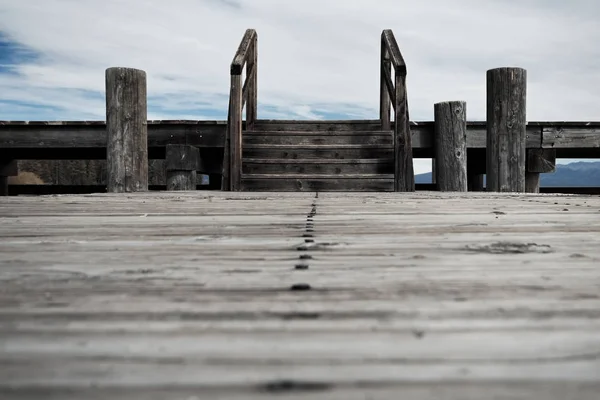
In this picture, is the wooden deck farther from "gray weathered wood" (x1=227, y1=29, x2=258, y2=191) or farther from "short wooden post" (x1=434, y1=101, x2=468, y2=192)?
"short wooden post" (x1=434, y1=101, x2=468, y2=192)

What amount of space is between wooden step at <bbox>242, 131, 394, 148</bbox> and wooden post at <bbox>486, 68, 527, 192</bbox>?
1.27 m

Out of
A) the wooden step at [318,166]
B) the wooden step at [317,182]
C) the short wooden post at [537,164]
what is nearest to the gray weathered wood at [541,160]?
the short wooden post at [537,164]

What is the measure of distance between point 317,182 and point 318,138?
902 mm

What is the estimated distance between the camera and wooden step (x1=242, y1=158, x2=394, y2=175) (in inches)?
275

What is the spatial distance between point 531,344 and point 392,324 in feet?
0.57

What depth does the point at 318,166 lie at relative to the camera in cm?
706

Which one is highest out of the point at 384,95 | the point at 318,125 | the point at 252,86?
the point at 252,86

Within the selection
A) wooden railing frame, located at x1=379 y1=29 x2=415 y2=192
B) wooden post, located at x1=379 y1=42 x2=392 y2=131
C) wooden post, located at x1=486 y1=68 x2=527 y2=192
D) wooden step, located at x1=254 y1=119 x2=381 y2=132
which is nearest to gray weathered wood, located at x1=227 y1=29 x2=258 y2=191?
wooden step, located at x1=254 y1=119 x2=381 y2=132

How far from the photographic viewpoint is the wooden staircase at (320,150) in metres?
6.53

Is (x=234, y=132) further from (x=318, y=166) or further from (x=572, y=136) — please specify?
(x=572, y=136)

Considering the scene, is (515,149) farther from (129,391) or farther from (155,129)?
(129,391)

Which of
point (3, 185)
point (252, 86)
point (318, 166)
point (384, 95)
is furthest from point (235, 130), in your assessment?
point (3, 185)

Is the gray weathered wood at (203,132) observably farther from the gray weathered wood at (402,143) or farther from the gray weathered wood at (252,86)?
the gray weathered wood at (402,143)

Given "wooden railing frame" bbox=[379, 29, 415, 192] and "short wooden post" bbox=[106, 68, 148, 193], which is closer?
"short wooden post" bbox=[106, 68, 148, 193]
